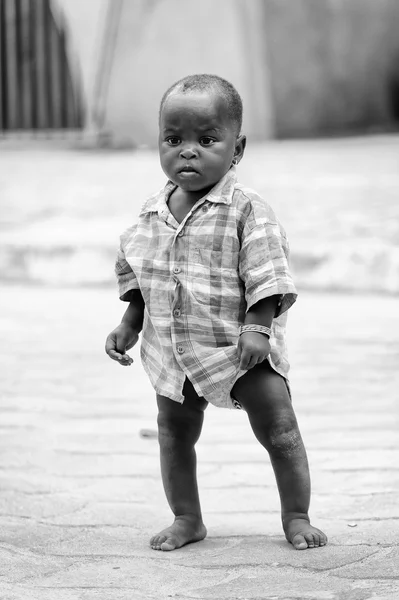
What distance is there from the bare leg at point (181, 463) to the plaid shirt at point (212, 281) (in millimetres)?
97

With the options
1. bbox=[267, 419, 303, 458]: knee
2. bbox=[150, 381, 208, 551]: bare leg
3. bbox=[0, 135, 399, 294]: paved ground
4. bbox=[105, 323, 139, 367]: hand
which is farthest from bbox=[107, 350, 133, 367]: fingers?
bbox=[0, 135, 399, 294]: paved ground

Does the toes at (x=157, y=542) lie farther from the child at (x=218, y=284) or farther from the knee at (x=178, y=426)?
the knee at (x=178, y=426)

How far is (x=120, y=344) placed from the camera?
2.75 m

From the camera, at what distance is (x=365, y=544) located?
2.66 meters

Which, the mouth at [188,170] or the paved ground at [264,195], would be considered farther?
the paved ground at [264,195]

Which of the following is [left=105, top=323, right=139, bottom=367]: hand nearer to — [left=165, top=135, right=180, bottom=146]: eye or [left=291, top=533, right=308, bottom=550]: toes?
[left=165, top=135, right=180, bottom=146]: eye

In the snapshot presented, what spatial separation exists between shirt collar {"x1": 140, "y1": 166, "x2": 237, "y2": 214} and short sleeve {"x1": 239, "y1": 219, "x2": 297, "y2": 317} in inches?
4.2

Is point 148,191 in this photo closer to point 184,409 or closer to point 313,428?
point 313,428

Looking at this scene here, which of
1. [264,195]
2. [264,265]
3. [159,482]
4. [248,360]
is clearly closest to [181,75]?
[264,195]

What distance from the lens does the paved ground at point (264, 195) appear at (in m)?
7.67

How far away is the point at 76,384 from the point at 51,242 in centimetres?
361

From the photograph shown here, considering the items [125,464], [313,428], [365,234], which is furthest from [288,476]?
[365,234]

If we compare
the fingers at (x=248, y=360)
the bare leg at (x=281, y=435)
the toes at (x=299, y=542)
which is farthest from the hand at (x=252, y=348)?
the toes at (x=299, y=542)

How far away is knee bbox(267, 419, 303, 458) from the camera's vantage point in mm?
2621
